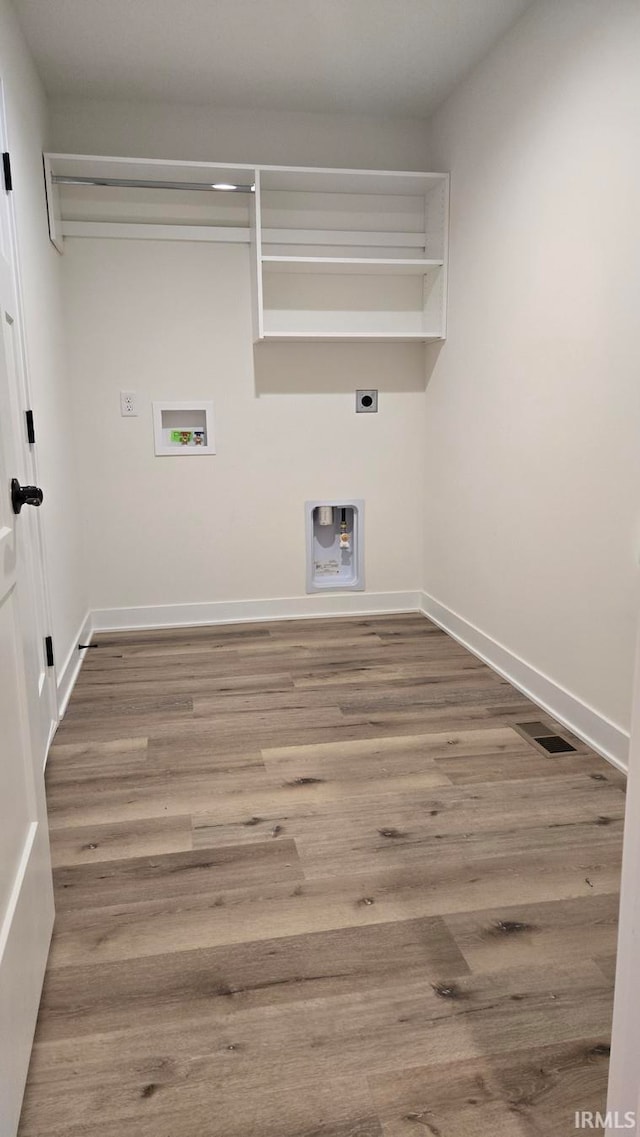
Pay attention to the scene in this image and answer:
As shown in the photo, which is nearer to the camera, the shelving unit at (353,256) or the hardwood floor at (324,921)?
the hardwood floor at (324,921)

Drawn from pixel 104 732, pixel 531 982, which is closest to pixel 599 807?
pixel 531 982

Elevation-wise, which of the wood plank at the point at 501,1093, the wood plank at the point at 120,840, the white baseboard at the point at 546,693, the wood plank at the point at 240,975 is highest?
the white baseboard at the point at 546,693

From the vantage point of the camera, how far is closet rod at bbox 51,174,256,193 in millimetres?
3498

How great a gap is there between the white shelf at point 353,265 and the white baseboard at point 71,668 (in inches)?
79.8

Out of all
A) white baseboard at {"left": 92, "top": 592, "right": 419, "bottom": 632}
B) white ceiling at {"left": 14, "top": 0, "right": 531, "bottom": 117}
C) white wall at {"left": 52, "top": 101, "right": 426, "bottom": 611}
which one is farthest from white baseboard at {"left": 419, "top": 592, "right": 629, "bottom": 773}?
white ceiling at {"left": 14, "top": 0, "right": 531, "bottom": 117}

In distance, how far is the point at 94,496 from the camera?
390 cm

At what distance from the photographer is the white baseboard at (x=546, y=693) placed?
8.24 ft

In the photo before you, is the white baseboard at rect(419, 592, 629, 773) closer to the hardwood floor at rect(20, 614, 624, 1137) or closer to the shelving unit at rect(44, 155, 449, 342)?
the hardwood floor at rect(20, 614, 624, 1137)

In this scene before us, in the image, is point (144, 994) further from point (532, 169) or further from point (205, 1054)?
point (532, 169)

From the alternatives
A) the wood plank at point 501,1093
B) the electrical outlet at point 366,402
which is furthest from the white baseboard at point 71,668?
the wood plank at point 501,1093

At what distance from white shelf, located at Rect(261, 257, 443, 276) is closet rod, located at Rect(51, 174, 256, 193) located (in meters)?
0.36

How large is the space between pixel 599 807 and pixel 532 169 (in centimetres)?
232
